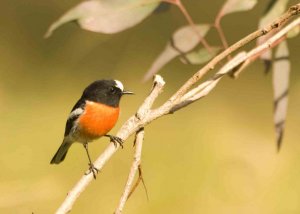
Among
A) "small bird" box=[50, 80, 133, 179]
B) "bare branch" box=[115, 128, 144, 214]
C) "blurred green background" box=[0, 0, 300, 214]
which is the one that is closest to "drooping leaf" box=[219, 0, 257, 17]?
"small bird" box=[50, 80, 133, 179]

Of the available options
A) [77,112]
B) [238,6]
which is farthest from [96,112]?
[238,6]

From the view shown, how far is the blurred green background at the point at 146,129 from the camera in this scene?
1717 mm

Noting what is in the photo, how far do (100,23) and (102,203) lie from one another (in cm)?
79

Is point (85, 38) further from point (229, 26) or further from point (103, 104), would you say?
point (103, 104)

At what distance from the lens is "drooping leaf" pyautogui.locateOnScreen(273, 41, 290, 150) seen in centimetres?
102

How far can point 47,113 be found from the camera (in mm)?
2062

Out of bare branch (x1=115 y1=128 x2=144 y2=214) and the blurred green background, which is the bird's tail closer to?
the blurred green background

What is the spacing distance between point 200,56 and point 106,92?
0.18 meters

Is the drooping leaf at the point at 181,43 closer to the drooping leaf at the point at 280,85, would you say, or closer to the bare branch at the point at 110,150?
the drooping leaf at the point at 280,85

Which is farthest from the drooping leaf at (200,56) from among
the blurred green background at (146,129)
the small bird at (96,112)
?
the blurred green background at (146,129)

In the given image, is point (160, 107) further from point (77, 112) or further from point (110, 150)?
point (77, 112)

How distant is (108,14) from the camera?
973 millimetres

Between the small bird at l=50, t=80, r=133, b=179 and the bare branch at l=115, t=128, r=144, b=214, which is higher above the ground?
the small bird at l=50, t=80, r=133, b=179

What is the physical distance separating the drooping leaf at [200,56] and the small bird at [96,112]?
0.14 m
